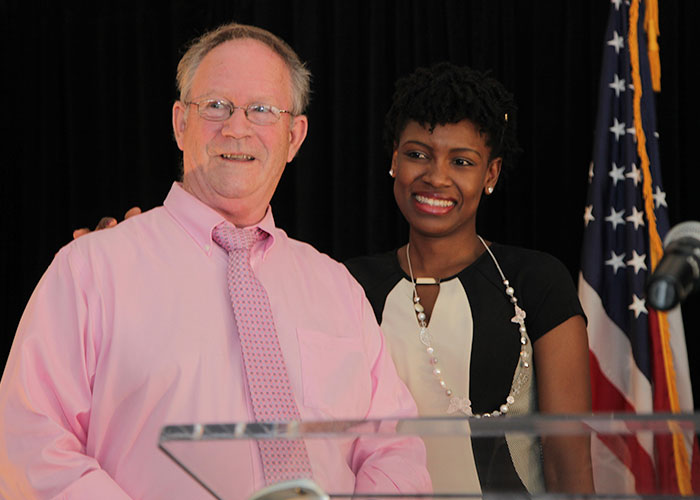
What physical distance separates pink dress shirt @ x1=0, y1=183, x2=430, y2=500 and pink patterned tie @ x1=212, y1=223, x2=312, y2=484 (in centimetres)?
3

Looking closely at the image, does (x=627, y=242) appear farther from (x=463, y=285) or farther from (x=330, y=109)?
(x=330, y=109)

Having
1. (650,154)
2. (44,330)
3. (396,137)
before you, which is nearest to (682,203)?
(650,154)

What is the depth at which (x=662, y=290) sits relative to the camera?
1.00 m

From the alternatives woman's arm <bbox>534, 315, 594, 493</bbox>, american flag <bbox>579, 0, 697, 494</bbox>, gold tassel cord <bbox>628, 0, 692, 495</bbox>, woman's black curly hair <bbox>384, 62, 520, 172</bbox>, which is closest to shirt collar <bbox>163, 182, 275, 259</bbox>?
woman's black curly hair <bbox>384, 62, 520, 172</bbox>

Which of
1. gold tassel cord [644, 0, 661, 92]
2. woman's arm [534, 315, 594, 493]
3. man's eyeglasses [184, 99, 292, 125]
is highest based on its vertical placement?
gold tassel cord [644, 0, 661, 92]

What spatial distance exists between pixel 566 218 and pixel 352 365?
5.92ft

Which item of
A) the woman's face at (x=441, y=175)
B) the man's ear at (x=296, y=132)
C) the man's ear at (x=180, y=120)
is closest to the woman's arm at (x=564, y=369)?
the woman's face at (x=441, y=175)

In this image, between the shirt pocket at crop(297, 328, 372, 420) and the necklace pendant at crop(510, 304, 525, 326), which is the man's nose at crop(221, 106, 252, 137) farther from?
the necklace pendant at crop(510, 304, 525, 326)

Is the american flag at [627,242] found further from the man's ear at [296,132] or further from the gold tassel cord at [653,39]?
the man's ear at [296,132]

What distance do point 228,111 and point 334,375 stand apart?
649 mm

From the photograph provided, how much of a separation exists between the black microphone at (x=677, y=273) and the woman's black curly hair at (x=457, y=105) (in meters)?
A: 1.62

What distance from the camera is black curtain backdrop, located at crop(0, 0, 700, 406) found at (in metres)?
3.55

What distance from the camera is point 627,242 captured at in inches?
128

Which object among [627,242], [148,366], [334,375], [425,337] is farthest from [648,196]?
[148,366]
